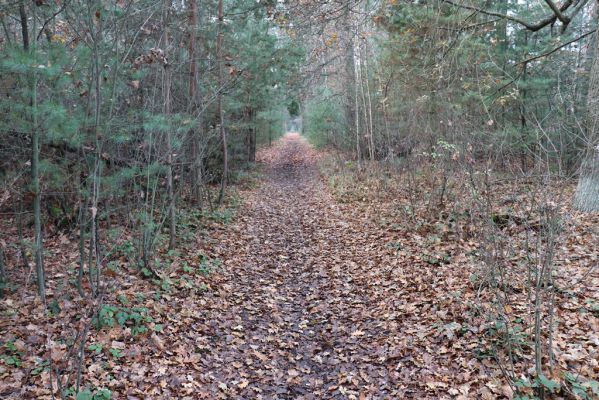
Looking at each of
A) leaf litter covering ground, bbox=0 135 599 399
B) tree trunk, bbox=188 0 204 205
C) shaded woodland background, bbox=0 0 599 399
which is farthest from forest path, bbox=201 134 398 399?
tree trunk, bbox=188 0 204 205

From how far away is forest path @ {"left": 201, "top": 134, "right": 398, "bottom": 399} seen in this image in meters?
4.12

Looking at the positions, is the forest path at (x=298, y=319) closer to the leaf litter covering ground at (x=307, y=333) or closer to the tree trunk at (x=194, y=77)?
the leaf litter covering ground at (x=307, y=333)

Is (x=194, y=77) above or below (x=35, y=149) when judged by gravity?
above

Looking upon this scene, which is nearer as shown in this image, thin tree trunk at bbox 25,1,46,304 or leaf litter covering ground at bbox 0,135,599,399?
leaf litter covering ground at bbox 0,135,599,399

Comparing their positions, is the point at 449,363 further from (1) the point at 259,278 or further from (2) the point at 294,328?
(1) the point at 259,278

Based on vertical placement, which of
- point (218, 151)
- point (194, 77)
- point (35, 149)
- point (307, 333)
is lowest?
point (307, 333)

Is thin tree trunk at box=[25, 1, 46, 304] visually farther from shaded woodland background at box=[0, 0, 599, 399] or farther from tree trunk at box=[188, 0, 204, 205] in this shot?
tree trunk at box=[188, 0, 204, 205]

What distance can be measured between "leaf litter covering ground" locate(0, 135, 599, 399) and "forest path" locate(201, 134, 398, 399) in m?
0.02

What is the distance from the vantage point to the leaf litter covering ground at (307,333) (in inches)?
151

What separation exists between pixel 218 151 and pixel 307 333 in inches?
316

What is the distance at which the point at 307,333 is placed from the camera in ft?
16.8

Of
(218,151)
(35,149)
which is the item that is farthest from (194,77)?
(35,149)

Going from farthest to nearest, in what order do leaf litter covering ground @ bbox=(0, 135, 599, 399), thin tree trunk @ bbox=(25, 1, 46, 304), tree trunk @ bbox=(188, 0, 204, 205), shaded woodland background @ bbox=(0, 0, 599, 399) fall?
tree trunk @ bbox=(188, 0, 204, 205), thin tree trunk @ bbox=(25, 1, 46, 304), shaded woodland background @ bbox=(0, 0, 599, 399), leaf litter covering ground @ bbox=(0, 135, 599, 399)

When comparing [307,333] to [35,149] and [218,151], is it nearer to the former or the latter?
[35,149]
